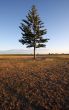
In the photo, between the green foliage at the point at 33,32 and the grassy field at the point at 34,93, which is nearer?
the grassy field at the point at 34,93

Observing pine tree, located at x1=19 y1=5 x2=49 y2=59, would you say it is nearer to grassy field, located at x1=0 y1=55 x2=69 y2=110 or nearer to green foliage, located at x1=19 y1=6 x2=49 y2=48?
green foliage, located at x1=19 y1=6 x2=49 y2=48

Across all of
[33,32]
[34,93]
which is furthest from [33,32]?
[34,93]

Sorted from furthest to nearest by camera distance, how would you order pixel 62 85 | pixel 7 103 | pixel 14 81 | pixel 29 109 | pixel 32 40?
pixel 32 40
pixel 14 81
pixel 62 85
pixel 7 103
pixel 29 109

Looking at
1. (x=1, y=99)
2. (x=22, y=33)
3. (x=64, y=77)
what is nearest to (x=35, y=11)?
(x=22, y=33)

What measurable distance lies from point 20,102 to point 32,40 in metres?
27.3

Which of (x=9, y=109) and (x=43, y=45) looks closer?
(x=9, y=109)

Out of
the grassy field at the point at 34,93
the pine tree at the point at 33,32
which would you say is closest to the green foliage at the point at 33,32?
the pine tree at the point at 33,32

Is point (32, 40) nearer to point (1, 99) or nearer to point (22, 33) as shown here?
point (22, 33)

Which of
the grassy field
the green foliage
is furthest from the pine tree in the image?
the grassy field

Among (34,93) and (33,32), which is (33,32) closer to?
(33,32)

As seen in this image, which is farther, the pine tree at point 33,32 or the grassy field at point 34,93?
the pine tree at point 33,32

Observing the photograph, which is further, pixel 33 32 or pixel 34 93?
pixel 33 32

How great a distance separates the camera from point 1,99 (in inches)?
400

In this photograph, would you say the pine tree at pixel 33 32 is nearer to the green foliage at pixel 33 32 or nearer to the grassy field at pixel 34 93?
the green foliage at pixel 33 32
